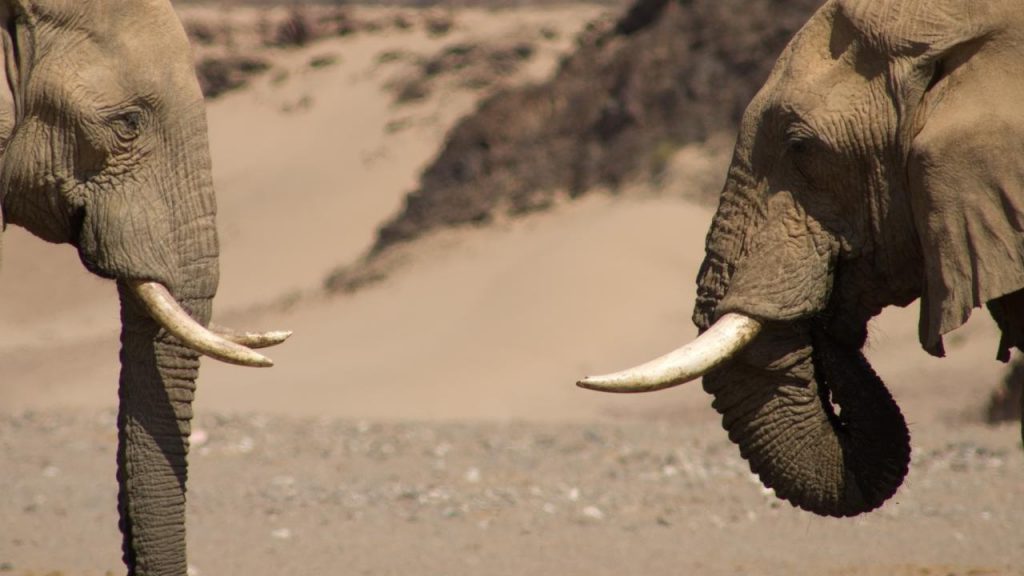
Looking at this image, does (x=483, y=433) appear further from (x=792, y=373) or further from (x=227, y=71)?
(x=227, y=71)

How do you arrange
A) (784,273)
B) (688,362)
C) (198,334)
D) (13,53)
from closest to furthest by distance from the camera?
(688,362), (784,273), (198,334), (13,53)

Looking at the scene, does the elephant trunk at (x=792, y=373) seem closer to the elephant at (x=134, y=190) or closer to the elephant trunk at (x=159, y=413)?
the elephant at (x=134, y=190)

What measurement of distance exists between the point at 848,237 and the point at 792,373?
466mm

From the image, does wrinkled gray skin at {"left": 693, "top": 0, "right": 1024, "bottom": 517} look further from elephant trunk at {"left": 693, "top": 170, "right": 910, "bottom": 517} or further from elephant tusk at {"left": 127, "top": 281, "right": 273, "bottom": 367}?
elephant tusk at {"left": 127, "top": 281, "right": 273, "bottom": 367}

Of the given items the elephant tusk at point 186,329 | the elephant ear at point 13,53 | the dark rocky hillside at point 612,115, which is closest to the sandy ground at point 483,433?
the dark rocky hillside at point 612,115

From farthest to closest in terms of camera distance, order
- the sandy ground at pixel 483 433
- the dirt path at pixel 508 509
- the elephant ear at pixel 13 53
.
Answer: the sandy ground at pixel 483 433
the dirt path at pixel 508 509
the elephant ear at pixel 13 53

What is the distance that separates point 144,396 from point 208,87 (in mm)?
44695

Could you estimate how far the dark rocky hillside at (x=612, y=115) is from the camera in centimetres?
2684

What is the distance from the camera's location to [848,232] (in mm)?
5668

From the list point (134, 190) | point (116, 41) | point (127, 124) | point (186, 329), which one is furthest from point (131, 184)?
point (186, 329)

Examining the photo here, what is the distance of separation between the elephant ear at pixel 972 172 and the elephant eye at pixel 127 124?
2.79m

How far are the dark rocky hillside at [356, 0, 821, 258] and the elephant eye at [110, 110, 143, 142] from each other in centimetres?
1993

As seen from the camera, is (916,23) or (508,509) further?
(508,509)

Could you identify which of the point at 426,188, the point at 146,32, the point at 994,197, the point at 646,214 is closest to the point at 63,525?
the point at 146,32
